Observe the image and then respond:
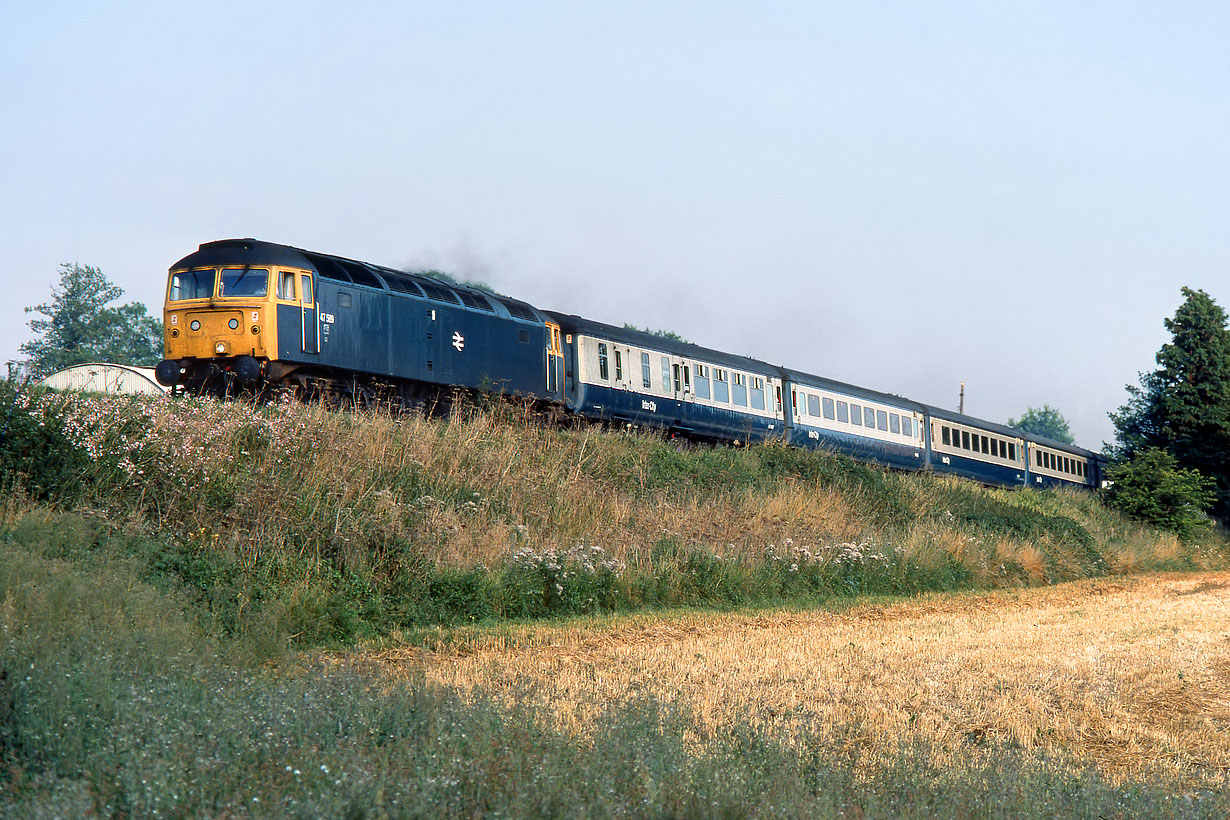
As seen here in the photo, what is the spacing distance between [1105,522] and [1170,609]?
1646 centimetres

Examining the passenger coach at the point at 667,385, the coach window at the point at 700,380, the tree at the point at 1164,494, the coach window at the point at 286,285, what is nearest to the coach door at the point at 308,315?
the coach window at the point at 286,285

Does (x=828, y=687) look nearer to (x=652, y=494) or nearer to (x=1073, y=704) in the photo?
(x=1073, y=704)

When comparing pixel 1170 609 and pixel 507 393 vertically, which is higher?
pixel 507 393

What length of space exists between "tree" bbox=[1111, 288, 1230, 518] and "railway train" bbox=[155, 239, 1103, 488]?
11924 mm

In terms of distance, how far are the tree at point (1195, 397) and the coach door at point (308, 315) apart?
2872 cm

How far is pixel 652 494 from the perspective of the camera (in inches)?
755

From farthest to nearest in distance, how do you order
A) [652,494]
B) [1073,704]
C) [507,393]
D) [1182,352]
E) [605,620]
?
[1182,352] → [507,393] → [652,494] → [605,620] → [1073,704]

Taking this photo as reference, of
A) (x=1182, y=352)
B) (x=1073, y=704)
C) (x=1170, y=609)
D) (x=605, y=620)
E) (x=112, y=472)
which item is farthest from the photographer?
(x=1182, y=352)

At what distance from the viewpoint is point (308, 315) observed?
63.5 feet

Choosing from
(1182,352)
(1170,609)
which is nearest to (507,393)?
(1170,609)

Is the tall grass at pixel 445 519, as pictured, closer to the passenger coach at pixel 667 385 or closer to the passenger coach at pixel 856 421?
the passenger coach at pixel 667 385

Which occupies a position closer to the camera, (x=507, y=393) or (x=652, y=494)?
(x=652, y=494)

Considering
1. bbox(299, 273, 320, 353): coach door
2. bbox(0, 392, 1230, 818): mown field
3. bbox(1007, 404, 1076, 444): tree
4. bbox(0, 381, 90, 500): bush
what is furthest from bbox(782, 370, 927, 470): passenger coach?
bbox(1007, 404, 1076, 444): tree

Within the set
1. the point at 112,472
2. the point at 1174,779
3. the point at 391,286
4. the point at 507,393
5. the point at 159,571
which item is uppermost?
the point at 391,286
